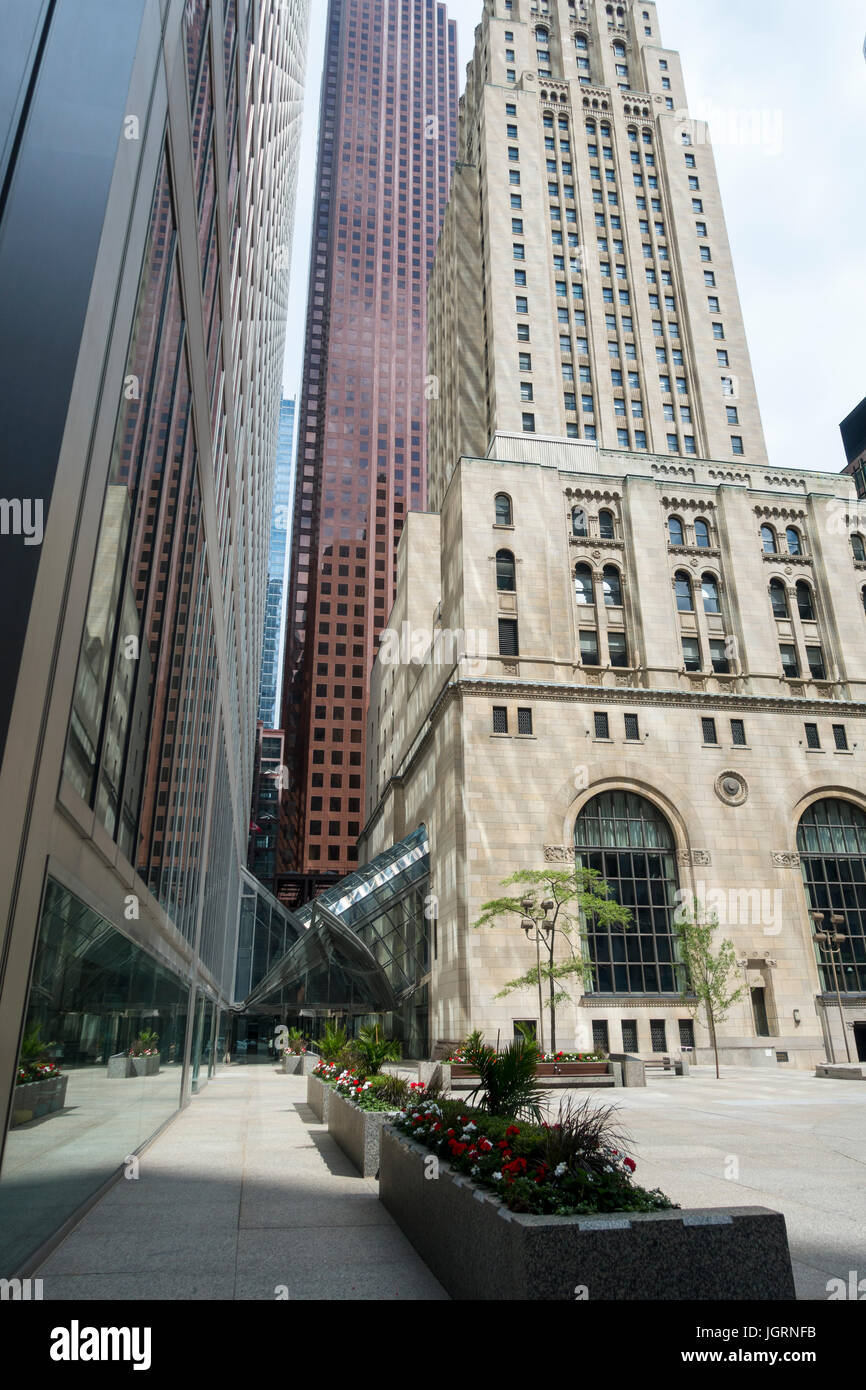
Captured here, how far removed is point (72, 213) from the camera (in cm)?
590

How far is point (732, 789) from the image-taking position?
4662 centimetres

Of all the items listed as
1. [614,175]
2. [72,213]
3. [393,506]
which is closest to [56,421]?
[72,213]

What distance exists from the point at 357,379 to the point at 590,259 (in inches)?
3388

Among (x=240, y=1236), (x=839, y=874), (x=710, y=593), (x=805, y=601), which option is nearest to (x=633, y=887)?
(x=839, y=874)

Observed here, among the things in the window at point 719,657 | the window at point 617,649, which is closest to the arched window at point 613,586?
the window at point 617,649

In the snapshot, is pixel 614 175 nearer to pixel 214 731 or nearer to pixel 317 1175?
pixel 214 731

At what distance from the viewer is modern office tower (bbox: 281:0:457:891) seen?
385 feet

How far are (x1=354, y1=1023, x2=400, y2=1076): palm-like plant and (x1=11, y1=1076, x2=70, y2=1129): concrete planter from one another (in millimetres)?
7613

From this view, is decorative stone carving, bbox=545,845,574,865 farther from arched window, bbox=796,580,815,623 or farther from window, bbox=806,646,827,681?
arched window, bbox=796,580,815,623

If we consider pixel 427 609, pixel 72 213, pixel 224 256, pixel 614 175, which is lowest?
pixel 72 213

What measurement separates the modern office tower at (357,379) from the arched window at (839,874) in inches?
2733

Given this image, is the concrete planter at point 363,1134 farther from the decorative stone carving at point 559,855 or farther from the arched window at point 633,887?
the arched window at point 633,887

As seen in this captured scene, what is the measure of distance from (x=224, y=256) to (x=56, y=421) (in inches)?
491

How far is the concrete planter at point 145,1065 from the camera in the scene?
40.7ft
